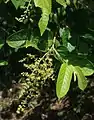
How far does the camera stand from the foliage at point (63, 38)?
147 centimetres

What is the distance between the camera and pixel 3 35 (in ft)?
7.16

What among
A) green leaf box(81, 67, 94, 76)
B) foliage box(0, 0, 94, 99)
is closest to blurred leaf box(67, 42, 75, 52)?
foliage box(0, 0, 94, 99)

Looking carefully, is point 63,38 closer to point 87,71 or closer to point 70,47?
point 70,47

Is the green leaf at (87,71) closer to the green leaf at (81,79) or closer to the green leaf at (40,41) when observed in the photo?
the green leaf at (81,79)

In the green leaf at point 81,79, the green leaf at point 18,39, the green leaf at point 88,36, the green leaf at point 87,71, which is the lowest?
the green leaf at point 87,71

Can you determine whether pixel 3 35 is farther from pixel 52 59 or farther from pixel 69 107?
pixel 69 107

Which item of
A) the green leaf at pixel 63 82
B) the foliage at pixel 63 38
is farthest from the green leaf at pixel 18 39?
the green leaf at pixel 63 82

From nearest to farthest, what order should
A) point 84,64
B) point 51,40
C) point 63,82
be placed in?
point 63,82 < point 84,64 < point 51,40

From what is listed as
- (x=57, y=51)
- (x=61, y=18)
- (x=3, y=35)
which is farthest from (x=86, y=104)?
(x=57, y=51)

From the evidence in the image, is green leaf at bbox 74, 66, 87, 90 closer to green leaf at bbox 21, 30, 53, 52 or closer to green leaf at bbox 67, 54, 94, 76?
green leaf at bbox 67, 54, 94, 76

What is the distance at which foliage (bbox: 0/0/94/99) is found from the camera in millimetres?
1475

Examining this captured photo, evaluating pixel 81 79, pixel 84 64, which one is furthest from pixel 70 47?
pixel 81 79

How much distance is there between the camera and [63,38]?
67.1 inches

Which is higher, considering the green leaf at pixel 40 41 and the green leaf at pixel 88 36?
the green leaf at pixel 40 41
